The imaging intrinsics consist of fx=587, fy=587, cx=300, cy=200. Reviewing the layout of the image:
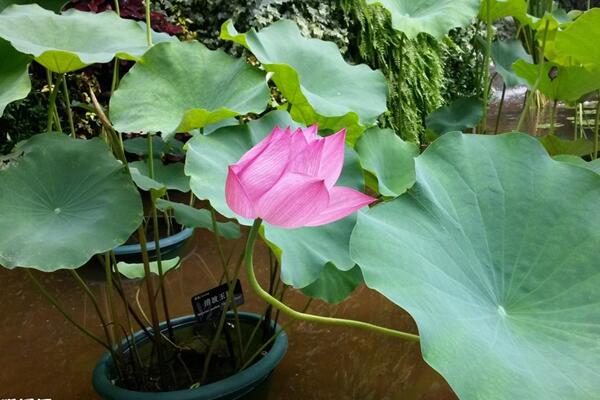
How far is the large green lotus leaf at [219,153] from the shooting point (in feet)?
2.65

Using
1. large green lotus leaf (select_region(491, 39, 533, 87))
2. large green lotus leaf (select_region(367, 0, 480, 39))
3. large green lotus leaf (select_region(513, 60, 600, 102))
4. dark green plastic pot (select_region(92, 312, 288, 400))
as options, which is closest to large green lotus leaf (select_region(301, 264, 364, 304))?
dark green plastic pot (select_region(92, 312, 288, 400))

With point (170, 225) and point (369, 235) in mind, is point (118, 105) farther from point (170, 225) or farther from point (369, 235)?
point (170, 225)

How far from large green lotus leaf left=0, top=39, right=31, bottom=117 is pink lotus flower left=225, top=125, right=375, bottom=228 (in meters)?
0.45

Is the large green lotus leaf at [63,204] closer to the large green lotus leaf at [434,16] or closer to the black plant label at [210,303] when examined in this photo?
the black plant label at [210,303]

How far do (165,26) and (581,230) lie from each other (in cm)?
174

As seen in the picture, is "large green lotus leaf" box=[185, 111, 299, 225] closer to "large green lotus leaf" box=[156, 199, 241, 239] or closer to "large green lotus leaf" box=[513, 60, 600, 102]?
"large green lotus leaf" box=[156, 199, 241, 239]

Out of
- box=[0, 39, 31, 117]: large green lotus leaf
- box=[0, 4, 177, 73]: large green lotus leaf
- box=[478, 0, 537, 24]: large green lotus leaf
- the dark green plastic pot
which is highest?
box=[0, 4, 177, 73]: large green lotus leaf

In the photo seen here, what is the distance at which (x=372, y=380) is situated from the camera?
1.23 meters

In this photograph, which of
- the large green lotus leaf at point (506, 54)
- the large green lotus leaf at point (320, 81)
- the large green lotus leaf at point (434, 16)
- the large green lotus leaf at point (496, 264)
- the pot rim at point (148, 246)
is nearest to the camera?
the large green lotus leaf at point (496, 264)

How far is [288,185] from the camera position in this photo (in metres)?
0.62

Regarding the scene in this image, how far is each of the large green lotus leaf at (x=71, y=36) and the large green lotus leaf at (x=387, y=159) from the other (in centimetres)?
45

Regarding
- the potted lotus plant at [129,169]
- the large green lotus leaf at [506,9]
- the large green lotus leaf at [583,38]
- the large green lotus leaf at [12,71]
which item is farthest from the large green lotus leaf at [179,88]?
the large green lotus leaf at [506,9]

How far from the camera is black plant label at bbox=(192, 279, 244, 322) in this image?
3.55 ft

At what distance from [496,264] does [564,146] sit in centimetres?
109
